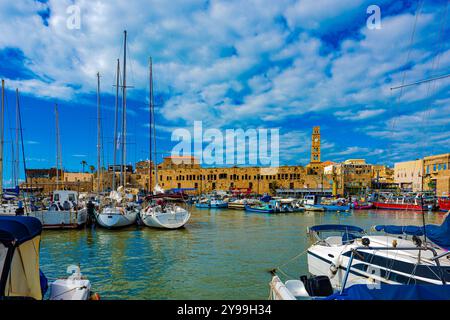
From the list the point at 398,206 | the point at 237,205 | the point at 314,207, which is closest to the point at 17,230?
the point at 314,207

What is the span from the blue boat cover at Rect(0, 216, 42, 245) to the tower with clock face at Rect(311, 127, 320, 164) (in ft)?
377

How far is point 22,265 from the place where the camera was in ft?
21.4

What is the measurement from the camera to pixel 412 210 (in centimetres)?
5431

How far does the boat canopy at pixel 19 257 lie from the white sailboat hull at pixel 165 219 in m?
19.6

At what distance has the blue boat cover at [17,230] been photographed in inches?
231

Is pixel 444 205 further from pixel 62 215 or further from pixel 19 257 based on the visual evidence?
pixel 19 257

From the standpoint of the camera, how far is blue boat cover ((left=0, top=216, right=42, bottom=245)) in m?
5.88

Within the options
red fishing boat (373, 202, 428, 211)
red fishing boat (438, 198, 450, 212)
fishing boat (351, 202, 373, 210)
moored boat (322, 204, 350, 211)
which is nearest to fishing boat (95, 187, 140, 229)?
moored boat (322, 204, 350, 211)

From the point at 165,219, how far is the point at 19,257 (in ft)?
68.2

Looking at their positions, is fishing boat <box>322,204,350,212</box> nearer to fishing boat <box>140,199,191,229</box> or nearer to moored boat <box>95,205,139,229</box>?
fishing boat <box>140,199,191,229</box>

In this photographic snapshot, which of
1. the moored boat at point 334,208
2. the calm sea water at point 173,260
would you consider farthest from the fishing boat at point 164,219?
the moored boat at point 334,208
